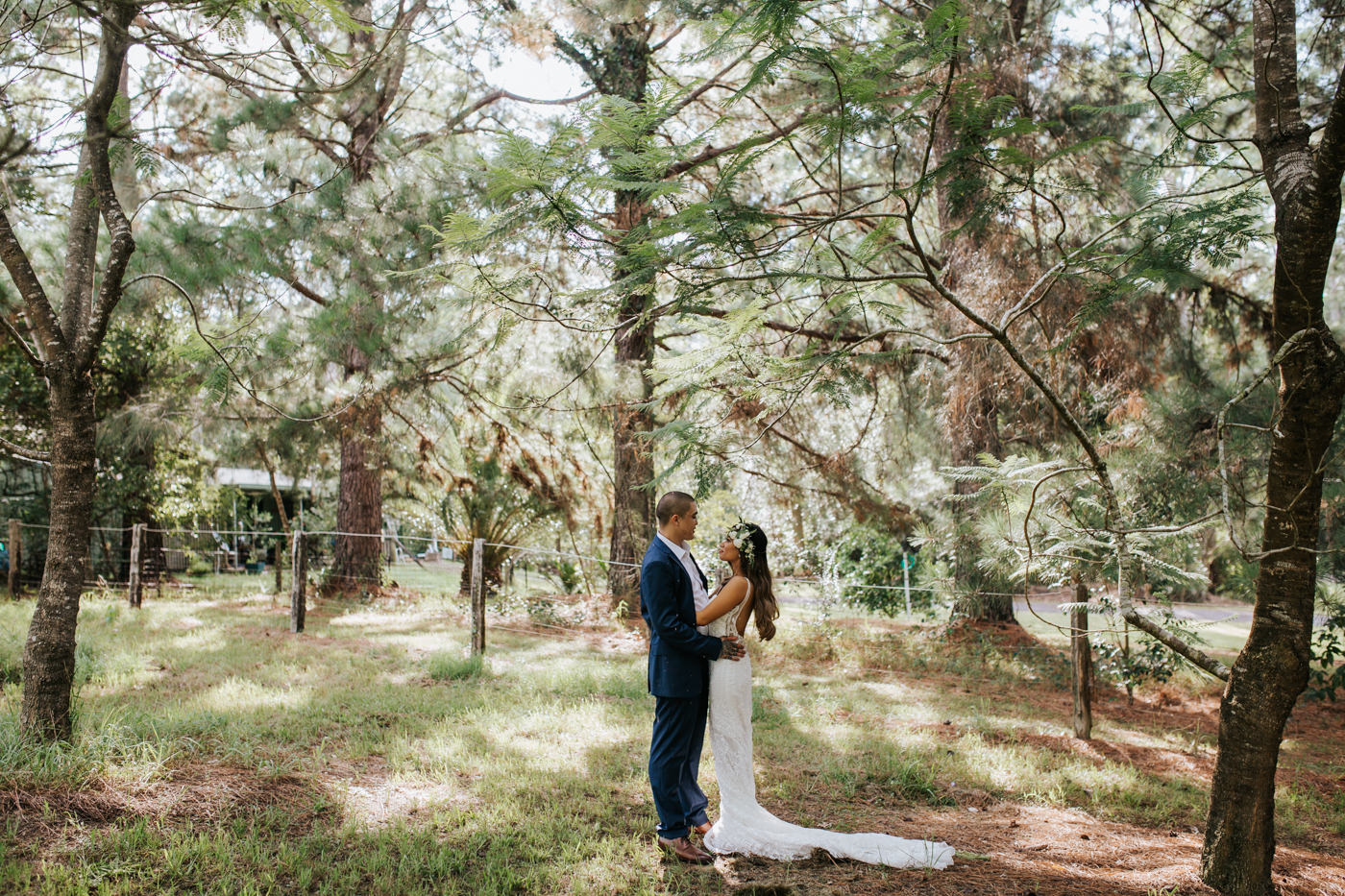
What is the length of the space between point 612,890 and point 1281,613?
308 cm

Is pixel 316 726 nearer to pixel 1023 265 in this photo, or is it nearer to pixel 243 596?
pixel 1023 265

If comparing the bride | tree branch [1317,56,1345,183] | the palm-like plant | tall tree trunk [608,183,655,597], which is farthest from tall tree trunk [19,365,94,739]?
the palm-like plant

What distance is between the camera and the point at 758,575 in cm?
404

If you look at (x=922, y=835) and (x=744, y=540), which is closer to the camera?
(x=744, y=540)

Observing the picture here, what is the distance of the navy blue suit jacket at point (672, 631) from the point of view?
12.0 feet

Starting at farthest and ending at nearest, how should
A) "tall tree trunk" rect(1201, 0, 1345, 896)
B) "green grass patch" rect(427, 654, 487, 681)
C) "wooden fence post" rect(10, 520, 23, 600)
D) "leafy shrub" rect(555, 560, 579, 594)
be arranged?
"leafy shrub" rect(555, 560, 579, 594), "wooden fence post" rect(10, 520, 23, 600), "green grass patch" rect(427, 654, 487, 681), "tall tree trunk" rect(1201, 0, 1345, 896)

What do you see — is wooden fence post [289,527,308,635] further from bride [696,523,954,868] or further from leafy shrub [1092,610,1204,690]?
leafy shrub [1092,610,1204,690]

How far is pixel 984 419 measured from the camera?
8.73 metres

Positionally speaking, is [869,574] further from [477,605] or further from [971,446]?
[477,605]

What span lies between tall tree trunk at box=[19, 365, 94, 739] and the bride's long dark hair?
3358mm

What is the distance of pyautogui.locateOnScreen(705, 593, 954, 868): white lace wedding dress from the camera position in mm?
3680

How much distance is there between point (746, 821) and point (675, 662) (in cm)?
84

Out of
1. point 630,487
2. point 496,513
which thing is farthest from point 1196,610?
point 630,487

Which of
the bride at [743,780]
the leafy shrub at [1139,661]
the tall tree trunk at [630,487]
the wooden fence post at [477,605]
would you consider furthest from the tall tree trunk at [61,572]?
the leafy shrub at [1139,661]
